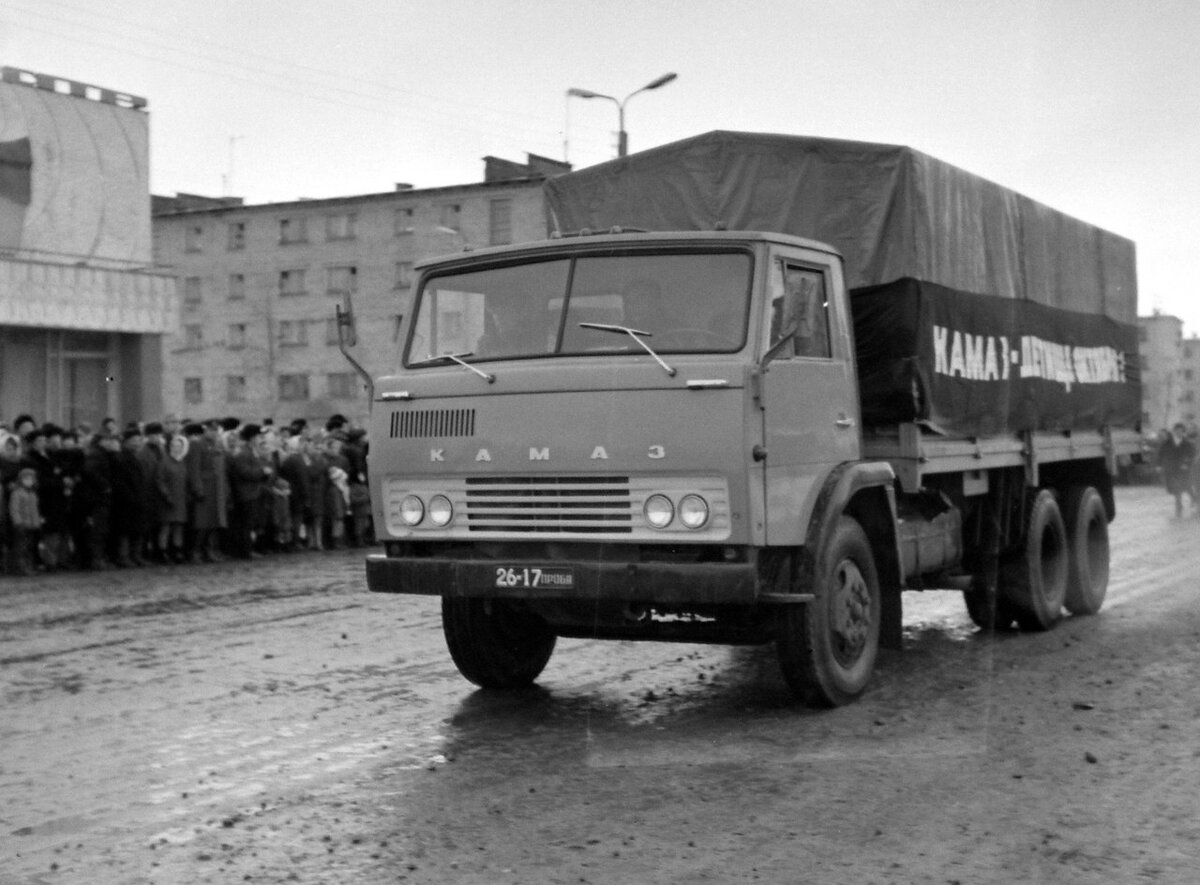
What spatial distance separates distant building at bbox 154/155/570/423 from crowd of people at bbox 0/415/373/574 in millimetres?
47159

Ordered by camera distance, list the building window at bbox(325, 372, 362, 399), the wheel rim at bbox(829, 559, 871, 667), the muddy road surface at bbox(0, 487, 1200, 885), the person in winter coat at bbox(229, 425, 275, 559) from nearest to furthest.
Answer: the muddy road surface at bbox(0, 487, 1200, 885) → the wheel rim at bbox(829, 559, 871, 667) → the person in winter coat at bbox(229, 425, 275, 559) → the building window at bbox(325, 372, 362, 399)

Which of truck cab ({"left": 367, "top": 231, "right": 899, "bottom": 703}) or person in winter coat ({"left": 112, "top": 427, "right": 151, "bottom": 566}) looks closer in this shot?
truck cab ({"left": 367, "top": 231, "right": 899, "bottom": 703})

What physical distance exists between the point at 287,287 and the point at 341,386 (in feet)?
17.5

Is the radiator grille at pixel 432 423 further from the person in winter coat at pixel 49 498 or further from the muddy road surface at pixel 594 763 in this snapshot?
the person in winter coat at pixel 49 498

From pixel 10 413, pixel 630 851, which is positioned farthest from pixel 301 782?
pixel 10 413

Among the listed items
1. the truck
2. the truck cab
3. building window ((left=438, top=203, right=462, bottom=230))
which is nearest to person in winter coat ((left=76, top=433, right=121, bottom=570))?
the truck

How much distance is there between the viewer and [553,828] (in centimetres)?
617

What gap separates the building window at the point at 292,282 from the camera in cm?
7412

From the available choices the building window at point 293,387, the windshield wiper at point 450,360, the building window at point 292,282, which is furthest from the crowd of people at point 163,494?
the building window at point 293,387

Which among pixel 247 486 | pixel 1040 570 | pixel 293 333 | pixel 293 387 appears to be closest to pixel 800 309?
pixel 1040 570

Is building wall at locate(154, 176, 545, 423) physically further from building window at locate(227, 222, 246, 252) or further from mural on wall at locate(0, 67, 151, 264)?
mural on wall at locate(0, 67, 151, 264)

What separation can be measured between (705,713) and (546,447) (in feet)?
5.85

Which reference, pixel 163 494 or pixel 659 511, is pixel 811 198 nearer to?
pixel 659 511

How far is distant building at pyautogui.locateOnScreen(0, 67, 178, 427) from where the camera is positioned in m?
32.6
